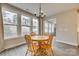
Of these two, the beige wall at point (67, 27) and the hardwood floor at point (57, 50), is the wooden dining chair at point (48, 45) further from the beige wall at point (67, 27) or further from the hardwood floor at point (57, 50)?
the beige wall at point (67, 27)

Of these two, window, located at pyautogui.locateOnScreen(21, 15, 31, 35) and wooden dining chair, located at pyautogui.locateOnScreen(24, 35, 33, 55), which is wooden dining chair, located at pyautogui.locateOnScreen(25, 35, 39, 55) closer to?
wooden dining chair, located at pyautogui.locateOnScreen(24, 35, 33, 55)

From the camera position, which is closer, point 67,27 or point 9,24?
point 9,24

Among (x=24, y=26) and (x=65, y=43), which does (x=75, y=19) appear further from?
(x=24, y=26)

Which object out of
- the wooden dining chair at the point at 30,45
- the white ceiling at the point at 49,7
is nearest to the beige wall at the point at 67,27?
the white ceiling at the point at 49,7

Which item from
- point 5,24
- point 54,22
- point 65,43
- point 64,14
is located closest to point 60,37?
point 65,43

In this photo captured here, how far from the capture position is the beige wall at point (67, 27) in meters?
2.17

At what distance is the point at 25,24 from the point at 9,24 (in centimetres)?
31

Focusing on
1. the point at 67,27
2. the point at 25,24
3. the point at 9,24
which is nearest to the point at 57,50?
the point at 67,27

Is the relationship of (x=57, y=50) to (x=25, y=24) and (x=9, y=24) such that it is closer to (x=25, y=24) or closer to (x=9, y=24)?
(x=25, y=24)

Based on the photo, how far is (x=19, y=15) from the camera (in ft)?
7.16

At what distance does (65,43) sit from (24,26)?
2.90 feet

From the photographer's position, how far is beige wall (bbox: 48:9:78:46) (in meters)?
2.17

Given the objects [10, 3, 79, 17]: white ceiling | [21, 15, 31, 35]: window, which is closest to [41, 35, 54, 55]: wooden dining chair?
[21, 15, 31, 35]: window

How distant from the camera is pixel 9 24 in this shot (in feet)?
6.88
